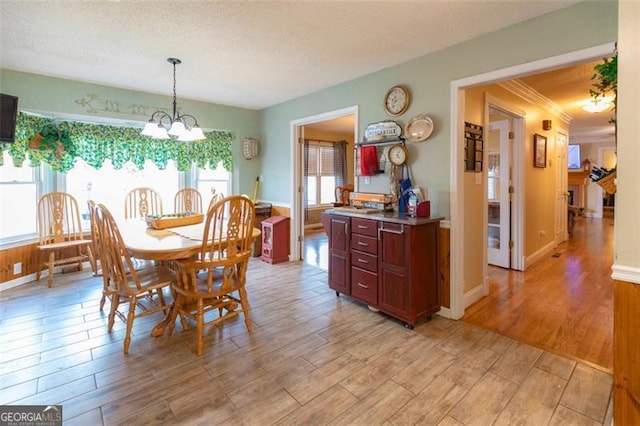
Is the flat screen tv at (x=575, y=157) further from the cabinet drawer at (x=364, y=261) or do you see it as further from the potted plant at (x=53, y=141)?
the potted plant at (x=53, y=141)

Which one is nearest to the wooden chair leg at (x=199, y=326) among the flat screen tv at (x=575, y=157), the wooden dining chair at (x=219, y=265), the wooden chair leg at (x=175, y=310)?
the wooden dining chair at (x=219, y=265)

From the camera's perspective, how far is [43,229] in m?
3.85

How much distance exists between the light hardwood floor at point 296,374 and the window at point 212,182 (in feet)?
8.76

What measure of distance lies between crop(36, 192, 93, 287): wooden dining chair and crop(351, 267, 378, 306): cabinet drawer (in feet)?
10.1

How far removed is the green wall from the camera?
2.11 metres

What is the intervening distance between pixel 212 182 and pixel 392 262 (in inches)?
145

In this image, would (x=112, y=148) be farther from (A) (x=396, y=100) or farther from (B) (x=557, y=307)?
(B) (x=557, y=307)

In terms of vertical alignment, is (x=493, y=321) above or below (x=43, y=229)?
below

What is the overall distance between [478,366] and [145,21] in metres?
3.40

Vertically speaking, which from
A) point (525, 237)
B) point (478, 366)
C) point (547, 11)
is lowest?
point (478, 366)

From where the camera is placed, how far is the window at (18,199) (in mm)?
3650

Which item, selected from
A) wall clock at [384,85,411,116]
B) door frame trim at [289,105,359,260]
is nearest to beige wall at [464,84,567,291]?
wall clock at [384,85,411,116]

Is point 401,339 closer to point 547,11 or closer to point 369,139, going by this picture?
point 369,139

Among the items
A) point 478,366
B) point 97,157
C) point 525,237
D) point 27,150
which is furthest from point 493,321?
point 27,150
